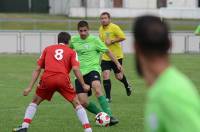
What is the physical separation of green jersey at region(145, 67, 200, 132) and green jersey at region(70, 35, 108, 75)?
325 inches

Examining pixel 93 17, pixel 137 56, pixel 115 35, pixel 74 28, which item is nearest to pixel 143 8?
pixel 93 17

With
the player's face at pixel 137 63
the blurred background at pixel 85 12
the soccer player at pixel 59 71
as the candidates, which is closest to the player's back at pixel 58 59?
the soccer player at pixel 59 71

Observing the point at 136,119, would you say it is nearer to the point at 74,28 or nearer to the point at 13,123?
the point at 13,123

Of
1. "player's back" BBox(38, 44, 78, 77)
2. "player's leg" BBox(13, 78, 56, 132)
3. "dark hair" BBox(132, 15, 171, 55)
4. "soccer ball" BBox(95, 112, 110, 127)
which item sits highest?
"dark hair" BBox(132, 15, 171, 55)

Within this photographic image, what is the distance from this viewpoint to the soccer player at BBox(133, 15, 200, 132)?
310cm

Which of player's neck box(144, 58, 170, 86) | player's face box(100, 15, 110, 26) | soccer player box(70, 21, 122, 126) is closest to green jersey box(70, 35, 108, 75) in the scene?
soccer player box(70, 21, 122, 126)

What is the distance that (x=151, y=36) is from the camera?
329 cm

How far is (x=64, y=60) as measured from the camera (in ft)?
31.8

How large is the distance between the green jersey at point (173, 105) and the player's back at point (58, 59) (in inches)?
253

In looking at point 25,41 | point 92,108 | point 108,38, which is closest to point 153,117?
point 92,108

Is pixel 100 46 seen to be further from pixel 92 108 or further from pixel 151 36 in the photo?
pixel 151 36

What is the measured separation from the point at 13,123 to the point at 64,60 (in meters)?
2.48

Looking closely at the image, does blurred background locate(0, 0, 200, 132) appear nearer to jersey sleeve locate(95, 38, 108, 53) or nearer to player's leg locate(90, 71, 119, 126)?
player's leg locate(90, 71, 119, 126)

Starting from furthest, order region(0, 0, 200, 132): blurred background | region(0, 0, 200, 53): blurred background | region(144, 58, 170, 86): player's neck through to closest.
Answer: region(0, 0, 200, 53): blurred background < region(0, 0, 200, 132): blurred background < region(144, 58, 170, 86): player's neck
